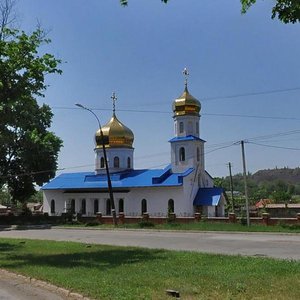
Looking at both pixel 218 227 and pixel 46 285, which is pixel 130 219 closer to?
pixel 218 227

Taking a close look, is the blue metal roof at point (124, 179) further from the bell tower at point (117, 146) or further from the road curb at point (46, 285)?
the road curb at point (46, 285)

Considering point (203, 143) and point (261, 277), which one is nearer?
point (261, 277)

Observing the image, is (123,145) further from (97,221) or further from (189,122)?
(97,221)

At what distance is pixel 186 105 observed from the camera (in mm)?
58625

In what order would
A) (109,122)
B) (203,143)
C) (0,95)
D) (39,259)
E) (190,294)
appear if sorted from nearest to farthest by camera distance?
(190,294) < (39,259) < (0,95) < (203,143) < (109,122)

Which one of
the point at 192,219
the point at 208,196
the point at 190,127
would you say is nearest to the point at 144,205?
the point at 208,196

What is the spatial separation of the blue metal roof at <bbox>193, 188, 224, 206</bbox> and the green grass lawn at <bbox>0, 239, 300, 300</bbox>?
39.2m

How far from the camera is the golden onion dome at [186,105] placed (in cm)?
5866

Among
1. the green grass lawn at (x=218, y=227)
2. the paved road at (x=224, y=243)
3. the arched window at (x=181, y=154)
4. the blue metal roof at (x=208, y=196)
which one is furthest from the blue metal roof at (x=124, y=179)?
the paved road at (x=224, y=243)

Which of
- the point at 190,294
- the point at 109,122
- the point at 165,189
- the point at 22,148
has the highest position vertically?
the point at 109,122

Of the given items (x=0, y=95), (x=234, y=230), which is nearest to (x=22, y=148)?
(x=234, y=230)

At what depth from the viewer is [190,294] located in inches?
370

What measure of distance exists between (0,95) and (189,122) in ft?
137

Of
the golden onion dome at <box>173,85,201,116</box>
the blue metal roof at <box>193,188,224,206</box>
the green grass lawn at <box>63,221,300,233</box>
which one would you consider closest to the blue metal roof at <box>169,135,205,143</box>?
the golden onion dome at <box>173,85,201,116</box>
